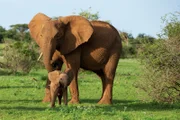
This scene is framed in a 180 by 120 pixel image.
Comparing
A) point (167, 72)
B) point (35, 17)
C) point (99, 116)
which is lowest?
point (99, 116)

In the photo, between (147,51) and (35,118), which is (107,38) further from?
(35,118)

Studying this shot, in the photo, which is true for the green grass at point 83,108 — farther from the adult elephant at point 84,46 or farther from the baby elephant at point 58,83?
the adult elephant at point 84,46

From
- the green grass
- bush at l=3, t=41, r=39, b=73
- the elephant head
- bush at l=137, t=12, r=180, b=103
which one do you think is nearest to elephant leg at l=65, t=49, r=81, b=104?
the elephant head

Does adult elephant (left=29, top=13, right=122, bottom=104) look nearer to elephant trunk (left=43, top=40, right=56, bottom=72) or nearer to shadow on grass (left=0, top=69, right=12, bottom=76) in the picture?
elephant trunk (left=43, top=40, right=56, bottom=72)

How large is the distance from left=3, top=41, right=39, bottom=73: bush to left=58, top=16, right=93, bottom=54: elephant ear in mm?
16509

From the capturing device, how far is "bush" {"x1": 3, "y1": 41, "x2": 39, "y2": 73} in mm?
31500

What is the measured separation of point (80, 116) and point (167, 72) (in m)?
4.46

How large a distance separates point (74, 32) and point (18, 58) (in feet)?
54.8

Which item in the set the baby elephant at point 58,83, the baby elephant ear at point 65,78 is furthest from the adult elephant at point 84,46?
the baby elephant at point 58,83

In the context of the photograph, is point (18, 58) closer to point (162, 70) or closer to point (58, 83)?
point (162, 70)

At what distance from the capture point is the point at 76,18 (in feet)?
51.5

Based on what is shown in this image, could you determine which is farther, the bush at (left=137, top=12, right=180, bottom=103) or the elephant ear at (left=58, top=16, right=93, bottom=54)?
the elephant ear at (left=58, top=16, right=93, bottom=54)

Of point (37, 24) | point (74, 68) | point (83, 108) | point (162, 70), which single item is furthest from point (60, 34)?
point (83, 108)

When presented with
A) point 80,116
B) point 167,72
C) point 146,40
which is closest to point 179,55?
point 167,72
